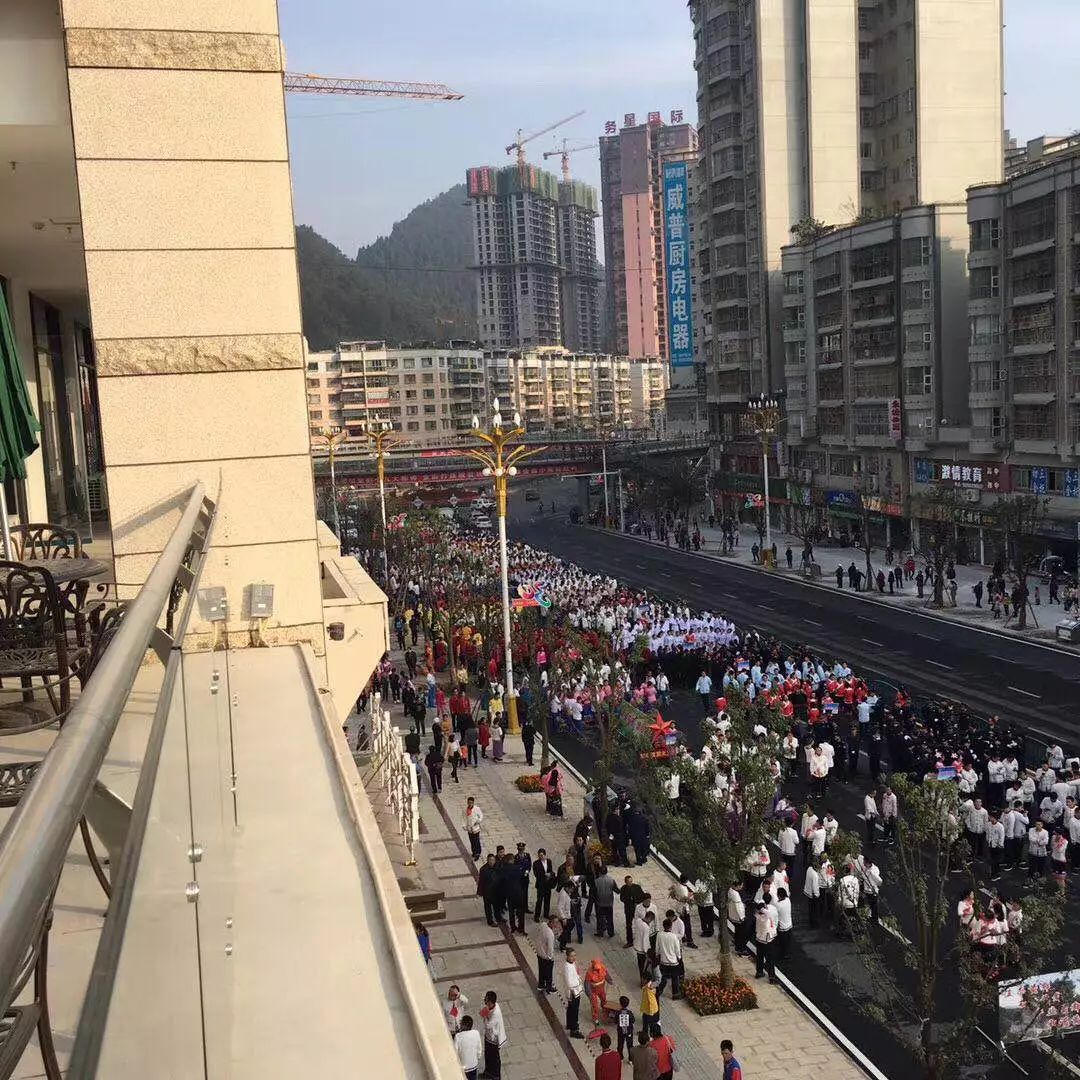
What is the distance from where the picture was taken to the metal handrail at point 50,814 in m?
1.27

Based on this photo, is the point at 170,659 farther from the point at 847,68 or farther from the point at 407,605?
the point at 847,68

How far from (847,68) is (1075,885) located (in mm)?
61306

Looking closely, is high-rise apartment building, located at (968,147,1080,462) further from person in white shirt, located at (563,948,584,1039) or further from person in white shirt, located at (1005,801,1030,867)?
person in white shirt, located at (563,948,584,1039)

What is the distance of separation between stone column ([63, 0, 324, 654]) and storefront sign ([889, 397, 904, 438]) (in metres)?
49.5

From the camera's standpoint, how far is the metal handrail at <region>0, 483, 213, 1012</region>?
127 centimetres

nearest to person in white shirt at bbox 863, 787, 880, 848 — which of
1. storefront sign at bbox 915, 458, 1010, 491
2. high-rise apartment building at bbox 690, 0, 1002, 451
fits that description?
storefront sign at bbox 915, 458, 1010, 491

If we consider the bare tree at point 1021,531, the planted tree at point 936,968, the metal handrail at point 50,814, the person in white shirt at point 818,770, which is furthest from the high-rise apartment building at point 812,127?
the metal handrail at point 50,814

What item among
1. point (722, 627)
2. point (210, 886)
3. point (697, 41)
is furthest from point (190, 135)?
point (697, 41)

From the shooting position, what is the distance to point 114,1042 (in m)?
2.20

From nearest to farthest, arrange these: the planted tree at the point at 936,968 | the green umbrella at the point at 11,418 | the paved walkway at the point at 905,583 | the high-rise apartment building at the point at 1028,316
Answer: the green umbrella at the point at 11,418 → the planted tree at the point at 936,968 → the paved walkway at the point at 905,583 → the high-rise apartment building at the point at 1028,316

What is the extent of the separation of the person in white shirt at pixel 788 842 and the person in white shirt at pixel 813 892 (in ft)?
3.21

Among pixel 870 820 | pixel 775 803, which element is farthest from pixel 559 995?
pixel 870 820

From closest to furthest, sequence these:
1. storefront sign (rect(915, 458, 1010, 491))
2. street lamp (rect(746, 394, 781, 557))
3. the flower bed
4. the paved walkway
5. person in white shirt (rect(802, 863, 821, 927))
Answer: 1. the flower bed
2. person in white shirt (rect(802, 863, 821, 927))
3. the paved walkway
4. storefront sign (rect(915, 458, 1010, 491))
5. street lamp (rect(746, 394, 781, 557))

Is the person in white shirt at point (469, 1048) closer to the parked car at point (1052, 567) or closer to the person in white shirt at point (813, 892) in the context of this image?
the person in white shirt at point (813, 892)
